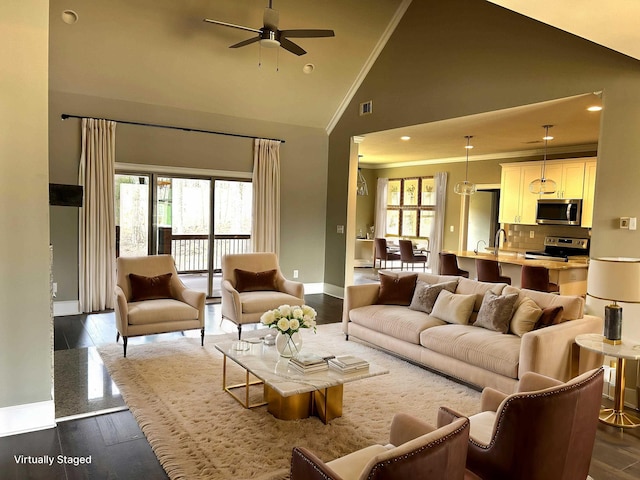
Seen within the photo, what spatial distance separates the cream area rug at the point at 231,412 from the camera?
9.44ft

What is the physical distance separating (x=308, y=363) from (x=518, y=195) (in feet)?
21.1

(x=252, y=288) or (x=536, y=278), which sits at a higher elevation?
(x=536, y=278)

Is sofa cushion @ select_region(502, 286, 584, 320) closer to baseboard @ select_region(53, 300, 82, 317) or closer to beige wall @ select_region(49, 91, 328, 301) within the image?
beige wall @ select_region(49, 91, 328, 301)

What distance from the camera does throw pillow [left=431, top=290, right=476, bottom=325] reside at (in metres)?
4.53

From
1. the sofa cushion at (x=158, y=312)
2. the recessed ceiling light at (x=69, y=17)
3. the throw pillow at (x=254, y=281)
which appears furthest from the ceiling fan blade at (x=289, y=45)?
the sofa cushion at (x=158, y=312)

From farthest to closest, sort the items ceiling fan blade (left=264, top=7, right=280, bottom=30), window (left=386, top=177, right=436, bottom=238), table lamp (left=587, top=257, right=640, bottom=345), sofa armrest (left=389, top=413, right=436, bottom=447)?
window (left=386, top=177, right=436, bottom=238)
ceiling fan blade (left=264, top=7, right=280, bottom=30)
table lamp (left=587, top=257, right=640, bottom=345)
sofa armrest (left=389, top=413, right=436, bottom=447)

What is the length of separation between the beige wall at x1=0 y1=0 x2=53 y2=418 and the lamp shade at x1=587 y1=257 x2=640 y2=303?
388 cm

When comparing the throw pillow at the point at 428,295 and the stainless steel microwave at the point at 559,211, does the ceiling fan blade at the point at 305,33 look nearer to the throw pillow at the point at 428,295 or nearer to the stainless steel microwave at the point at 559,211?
the throw pillow at the point at 428,295

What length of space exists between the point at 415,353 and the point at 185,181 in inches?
178

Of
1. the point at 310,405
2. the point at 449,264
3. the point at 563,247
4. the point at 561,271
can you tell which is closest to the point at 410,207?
the point at 563,247

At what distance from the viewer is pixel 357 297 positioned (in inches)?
210

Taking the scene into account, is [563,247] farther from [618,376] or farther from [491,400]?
[491,400]

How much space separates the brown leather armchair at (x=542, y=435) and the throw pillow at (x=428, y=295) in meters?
2.78

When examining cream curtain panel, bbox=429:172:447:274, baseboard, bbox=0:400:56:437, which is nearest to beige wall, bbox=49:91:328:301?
cream curtain panel, bbox=429:172:447:274
